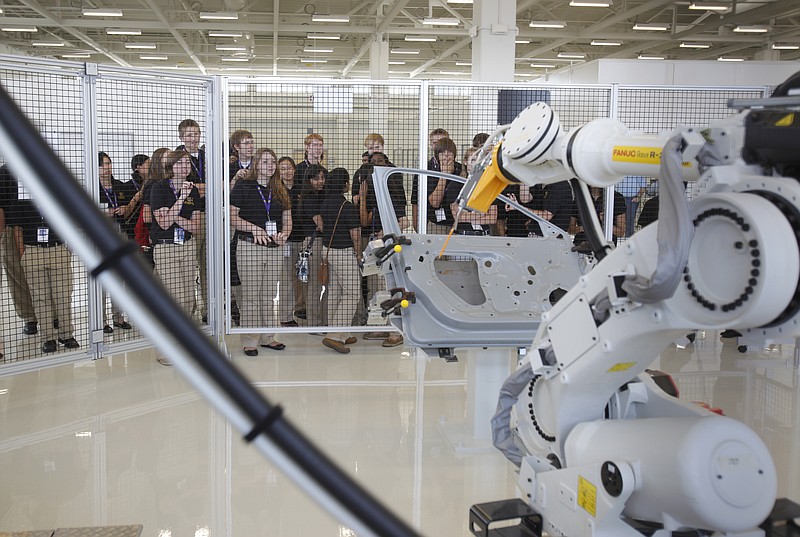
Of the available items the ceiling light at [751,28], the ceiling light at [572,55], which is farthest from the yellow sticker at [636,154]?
the ceiling light at [572,55]

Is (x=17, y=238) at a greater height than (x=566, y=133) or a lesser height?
lesser

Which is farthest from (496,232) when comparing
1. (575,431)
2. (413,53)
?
(413,53)

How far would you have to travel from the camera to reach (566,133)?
9.55ft

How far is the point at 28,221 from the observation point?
6500 mm

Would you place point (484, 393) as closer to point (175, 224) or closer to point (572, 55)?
point (175, 224)

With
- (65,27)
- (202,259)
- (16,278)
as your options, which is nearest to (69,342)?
(16,278)

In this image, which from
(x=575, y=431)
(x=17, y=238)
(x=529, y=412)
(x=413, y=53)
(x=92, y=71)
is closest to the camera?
(x=575, y=431)

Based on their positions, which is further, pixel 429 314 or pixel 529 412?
pixel 429 314

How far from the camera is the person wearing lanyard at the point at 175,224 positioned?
273 inches

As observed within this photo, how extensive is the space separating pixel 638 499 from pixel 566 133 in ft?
4.48

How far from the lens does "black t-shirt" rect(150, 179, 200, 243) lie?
688 centimetres

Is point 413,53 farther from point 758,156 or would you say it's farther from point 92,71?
point 758,156

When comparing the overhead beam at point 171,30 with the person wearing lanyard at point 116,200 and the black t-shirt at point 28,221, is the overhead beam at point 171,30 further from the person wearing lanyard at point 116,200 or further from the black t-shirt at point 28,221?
the black t-shirt at point 28,221

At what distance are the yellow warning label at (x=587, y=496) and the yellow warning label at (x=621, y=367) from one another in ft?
1.31
